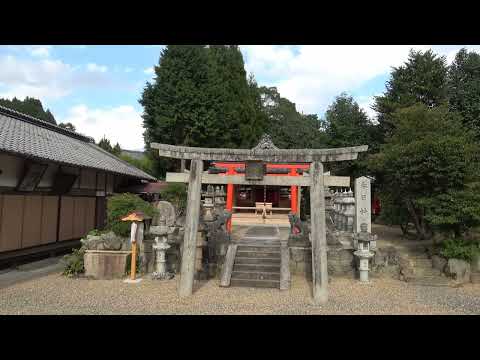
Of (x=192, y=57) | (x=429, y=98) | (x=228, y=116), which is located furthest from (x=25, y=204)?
(x=429, y=98)

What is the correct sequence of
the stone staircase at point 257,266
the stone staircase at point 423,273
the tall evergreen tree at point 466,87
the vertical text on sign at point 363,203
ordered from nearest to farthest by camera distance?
1. the stone staircase at point 257,266
2. the stone staircase at point 423,273
3. the vertical text on sign at point 363,203
4. the tall evergreen tree at point 466,87

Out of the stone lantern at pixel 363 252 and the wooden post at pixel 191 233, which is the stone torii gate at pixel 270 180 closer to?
the wooden post at pixel 191 233

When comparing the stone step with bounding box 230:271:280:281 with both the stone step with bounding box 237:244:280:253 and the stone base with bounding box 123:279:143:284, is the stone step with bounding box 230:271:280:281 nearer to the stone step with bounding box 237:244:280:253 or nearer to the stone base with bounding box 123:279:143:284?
the stone step with bounding box 237:244:280:253

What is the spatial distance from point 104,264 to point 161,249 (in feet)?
5.65

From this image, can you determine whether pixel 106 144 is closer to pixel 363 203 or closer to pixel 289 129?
pixel 289 129

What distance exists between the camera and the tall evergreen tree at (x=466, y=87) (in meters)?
18.4

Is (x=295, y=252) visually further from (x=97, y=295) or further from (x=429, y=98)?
(x=429, y=98)

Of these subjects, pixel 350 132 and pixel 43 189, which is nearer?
pixel 43 189

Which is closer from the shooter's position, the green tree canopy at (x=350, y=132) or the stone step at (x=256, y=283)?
the stone step at (x=256, y=283)

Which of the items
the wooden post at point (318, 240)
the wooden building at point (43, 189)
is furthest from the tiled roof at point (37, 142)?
the wooden post at point (318, 240)

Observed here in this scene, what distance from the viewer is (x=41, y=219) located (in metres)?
11.3

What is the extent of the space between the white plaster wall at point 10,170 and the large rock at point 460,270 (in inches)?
530

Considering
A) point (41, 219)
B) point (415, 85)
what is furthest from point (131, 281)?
point (415, 85)

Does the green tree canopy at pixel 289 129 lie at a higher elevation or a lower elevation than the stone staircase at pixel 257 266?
higher
